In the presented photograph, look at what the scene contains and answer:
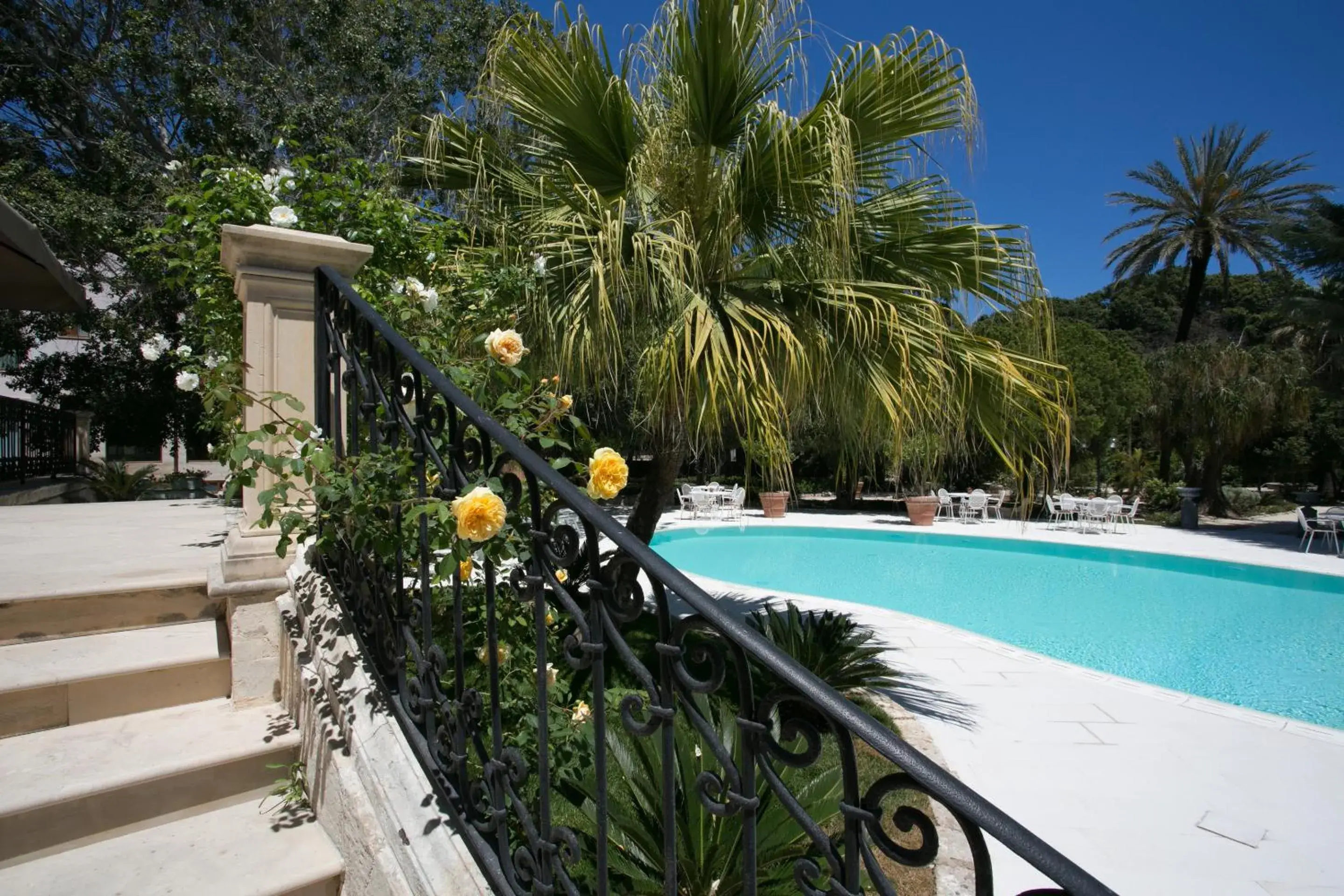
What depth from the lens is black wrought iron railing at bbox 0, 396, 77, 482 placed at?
9.30 m

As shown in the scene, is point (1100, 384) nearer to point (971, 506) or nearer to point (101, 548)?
point (971, 506)

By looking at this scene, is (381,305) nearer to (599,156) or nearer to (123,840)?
(599,156)

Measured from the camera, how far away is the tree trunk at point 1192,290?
2247 centimetres

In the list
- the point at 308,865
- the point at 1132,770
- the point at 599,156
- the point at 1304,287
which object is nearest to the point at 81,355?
the point at 599,156

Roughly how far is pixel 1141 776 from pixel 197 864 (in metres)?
4.50

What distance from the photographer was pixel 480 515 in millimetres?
1390

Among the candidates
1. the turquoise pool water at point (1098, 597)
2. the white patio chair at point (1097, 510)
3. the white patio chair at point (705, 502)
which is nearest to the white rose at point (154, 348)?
the turquoise pool water at point (1098, 597)

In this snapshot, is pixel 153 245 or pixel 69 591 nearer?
pixel 69 591

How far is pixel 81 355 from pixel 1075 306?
42197 mm

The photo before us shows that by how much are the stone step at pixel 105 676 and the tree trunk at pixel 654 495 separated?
2887mm

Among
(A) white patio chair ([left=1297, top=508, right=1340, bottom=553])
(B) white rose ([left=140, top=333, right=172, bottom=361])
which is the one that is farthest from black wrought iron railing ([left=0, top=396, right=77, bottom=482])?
(A) white patio chair ([left=1297, top=508, right=1340, bottom=553])

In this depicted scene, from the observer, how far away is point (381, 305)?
320 cm

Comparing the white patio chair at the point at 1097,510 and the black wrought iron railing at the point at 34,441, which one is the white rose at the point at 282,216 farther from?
the white patio chair at the point at 1097,510

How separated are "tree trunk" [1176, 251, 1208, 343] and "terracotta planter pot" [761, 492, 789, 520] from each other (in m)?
14.6
